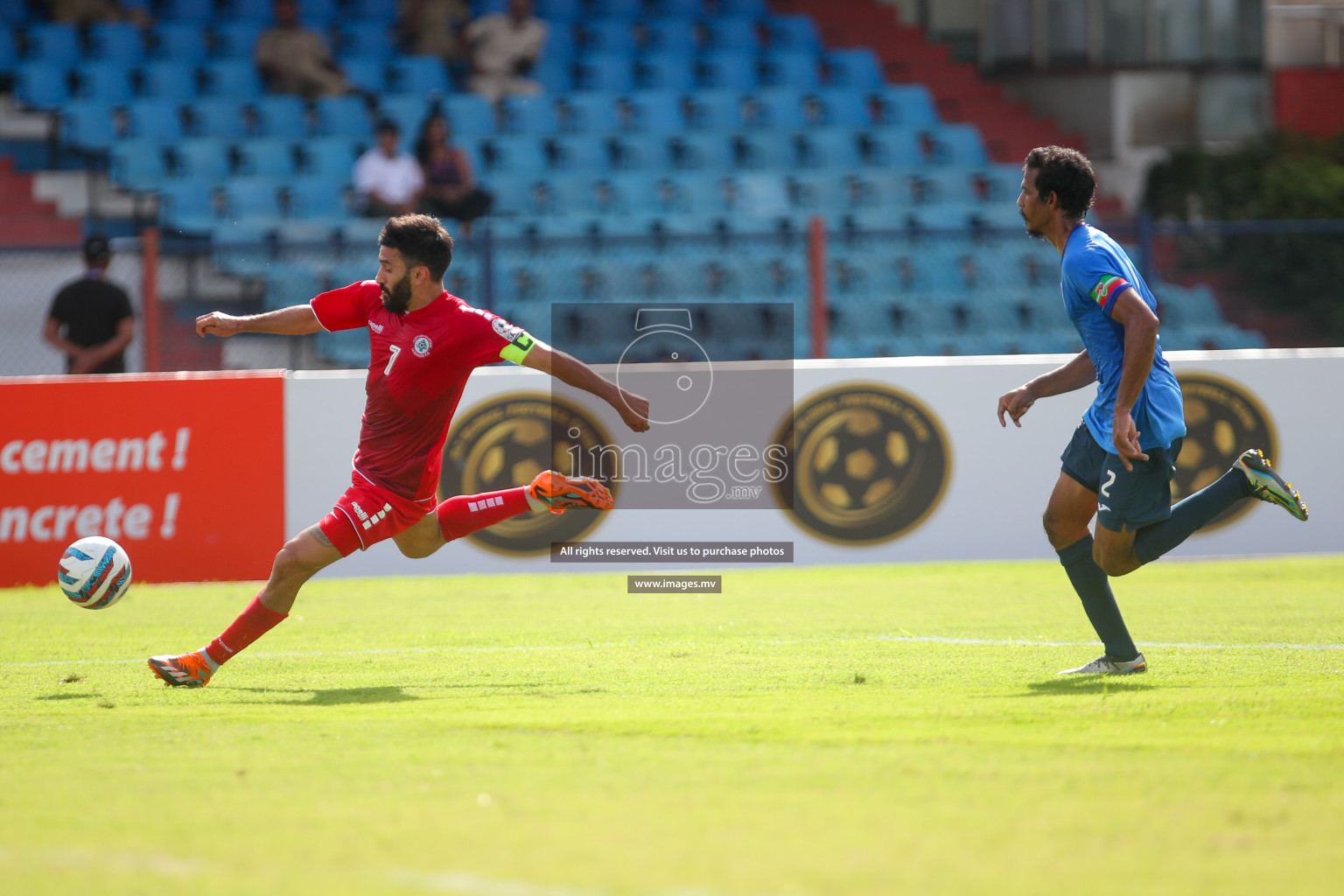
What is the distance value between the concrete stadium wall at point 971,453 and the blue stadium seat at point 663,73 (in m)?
8.39

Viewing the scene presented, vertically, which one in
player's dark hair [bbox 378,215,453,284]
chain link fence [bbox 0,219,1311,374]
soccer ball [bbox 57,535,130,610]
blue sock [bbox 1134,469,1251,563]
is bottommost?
soccer ball [bbox 57,535,130,610]

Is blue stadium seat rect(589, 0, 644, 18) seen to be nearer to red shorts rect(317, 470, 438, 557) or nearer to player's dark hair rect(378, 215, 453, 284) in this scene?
player's dark hair rect(378, 215, 453, 284)

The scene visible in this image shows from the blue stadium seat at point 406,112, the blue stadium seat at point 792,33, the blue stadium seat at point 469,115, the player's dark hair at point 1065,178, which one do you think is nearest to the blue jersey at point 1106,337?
the player's dark hair at point 1065,178

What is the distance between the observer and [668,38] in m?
19.0

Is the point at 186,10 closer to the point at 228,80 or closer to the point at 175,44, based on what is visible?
the point at 175,44

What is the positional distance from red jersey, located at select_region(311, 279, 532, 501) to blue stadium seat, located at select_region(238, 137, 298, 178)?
9.33 m

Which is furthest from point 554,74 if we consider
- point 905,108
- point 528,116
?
point 905,108

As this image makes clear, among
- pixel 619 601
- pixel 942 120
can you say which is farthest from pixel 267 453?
pixel 942 120

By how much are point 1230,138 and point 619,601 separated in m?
14.2

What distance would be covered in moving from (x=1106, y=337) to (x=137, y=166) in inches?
457

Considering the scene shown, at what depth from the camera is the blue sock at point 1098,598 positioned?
21.2ft

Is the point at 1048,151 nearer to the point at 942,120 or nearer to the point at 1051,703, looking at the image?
the point at 1051,703

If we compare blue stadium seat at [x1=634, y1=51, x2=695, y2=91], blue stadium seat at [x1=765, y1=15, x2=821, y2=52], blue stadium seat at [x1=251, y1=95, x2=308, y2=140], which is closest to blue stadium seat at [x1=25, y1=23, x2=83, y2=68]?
blue stadium seat at [x1=251, y1=95, x2=308, y2=140]

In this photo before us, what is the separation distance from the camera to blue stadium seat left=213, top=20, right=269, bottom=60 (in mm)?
17250
